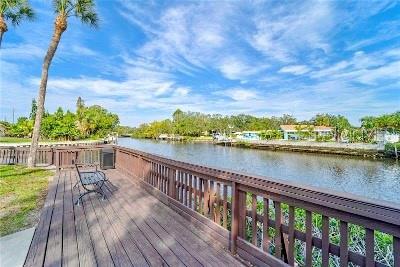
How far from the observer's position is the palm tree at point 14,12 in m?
10.2

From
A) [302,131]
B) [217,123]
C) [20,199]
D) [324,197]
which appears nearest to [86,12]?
[20,199]

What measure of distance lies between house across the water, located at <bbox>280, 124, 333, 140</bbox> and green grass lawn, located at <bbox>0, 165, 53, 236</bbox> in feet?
202

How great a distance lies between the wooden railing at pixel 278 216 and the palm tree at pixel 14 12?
9.24 metres

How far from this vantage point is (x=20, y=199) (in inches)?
212

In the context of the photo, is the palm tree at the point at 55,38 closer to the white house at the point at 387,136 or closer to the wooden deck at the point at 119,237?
the wooden deck at the point at 119,237

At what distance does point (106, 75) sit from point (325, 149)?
34.0 m

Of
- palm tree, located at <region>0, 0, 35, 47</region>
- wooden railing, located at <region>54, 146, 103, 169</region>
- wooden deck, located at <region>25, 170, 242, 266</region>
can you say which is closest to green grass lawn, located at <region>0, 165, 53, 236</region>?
wooden deck, located at <region>25, 170, 242, 266</region>

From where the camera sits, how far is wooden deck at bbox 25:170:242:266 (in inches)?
106

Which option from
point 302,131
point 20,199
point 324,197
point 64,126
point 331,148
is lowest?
point 331,148

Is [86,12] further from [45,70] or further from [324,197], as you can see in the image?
[324,197]

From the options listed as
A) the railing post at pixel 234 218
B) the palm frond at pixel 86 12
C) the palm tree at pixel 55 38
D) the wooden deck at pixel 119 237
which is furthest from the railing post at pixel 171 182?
the palm frond at pixel 86 12

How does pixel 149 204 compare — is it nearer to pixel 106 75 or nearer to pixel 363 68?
pixel 106 75

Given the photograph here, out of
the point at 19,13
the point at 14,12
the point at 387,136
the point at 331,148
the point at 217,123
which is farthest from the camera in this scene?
the point at 217,123

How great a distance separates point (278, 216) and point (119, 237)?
1958 mm
